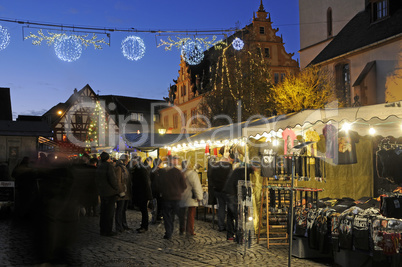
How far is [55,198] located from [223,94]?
23.1 meters

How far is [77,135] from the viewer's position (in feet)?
189

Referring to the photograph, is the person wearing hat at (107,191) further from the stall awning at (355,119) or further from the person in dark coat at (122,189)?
the stall awning at (355,119)

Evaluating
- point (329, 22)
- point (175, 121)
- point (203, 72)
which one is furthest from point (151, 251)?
point (175, 121)

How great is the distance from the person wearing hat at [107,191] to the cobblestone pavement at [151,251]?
0.31 meters

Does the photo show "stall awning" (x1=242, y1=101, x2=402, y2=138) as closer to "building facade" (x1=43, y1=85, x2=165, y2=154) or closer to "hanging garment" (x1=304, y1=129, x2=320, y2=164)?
"hanging garment" (x1=304, y1=129, x2=320, y2=164)

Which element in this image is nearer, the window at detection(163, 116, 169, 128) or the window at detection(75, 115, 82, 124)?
the window at detection(163, 116, 169, 128)

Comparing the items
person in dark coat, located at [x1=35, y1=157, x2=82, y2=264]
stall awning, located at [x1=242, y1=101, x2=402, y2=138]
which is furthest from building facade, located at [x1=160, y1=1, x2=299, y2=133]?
person in dark coat, located at [x1=35, y1=157, x2=82, y2=264]

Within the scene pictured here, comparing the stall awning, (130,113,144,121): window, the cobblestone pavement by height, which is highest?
(130,113,144,121): window

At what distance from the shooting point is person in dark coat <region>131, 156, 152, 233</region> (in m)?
11.3

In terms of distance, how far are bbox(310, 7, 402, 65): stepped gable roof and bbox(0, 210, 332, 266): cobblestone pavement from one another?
63.5ft

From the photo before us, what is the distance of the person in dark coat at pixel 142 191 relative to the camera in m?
11.3

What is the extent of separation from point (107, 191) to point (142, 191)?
3.49ft

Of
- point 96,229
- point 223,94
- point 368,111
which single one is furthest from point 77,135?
point 368,111

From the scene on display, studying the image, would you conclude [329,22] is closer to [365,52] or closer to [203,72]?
[365,52]
